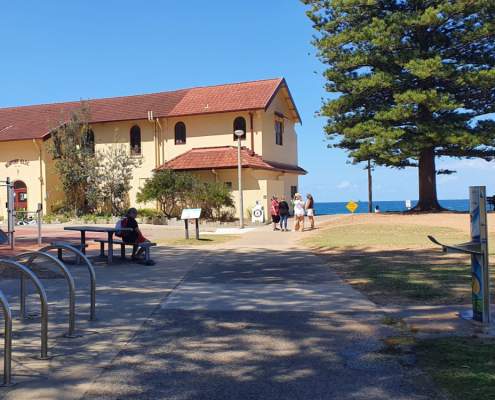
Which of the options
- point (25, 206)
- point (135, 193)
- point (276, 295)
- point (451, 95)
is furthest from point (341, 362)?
point (25, 206)

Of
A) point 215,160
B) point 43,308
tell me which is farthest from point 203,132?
point 43,308

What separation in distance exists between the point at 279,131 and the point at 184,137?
6208 mm

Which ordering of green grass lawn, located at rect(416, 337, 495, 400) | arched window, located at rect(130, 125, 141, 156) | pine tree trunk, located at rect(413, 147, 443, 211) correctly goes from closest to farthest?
green grass lawn, located at rect(416, 337, 495, 400), pine tree trunk, located at rect(413, 147, 443, 211), arched window, located at rect(130, 125, 141, 156)

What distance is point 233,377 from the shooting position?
5.09 meters

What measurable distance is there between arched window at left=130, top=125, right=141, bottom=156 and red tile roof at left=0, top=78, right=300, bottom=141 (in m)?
0.96

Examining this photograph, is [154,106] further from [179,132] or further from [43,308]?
[43,308]

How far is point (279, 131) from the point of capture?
120 ft

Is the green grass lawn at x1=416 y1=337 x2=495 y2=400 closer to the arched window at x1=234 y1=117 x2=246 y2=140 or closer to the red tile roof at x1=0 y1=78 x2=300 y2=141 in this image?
the red tile roof at x1=0 y1=78 x2=300 y2=141

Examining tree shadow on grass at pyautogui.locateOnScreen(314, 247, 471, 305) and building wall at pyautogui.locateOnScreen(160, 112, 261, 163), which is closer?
tree shadow on grass at pyautogui.locateOnScreen(314, 247, 471, 305)

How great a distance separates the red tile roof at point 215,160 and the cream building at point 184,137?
0.06m

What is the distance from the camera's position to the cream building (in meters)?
32.1

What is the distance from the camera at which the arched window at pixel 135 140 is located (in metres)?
35.2

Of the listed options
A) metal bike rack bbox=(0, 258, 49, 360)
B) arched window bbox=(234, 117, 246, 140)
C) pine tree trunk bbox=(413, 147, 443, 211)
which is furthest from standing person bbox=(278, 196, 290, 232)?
metal bike rack bbox=(0, 258, 49, 360)

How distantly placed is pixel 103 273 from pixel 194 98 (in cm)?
2500
